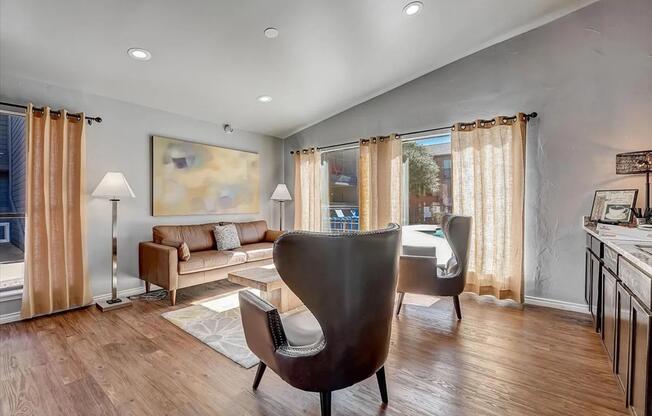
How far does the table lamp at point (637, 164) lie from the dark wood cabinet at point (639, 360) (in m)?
1.53

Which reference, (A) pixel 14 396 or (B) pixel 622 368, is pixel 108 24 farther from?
(B) pixel 622 368

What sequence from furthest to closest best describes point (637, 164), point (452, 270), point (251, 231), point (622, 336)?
point (251, 231), point (452, 270), point (637, 164), point (622, 336)

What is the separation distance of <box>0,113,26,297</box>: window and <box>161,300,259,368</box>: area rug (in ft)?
5.43

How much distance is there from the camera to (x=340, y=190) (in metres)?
5.20

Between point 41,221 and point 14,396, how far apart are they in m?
1.81

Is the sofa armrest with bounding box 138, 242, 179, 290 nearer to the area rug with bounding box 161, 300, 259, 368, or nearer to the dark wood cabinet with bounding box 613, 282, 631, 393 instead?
the area rug with bounding box 161, 300, 259, 368

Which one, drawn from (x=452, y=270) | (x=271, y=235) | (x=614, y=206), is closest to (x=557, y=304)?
(x=614, y=206)

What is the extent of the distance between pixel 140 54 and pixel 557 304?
15.8 feet

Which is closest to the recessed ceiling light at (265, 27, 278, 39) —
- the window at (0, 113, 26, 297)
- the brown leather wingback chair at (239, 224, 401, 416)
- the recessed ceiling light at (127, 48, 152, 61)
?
the recessed ceiling light at (127, 48, 152, 61)

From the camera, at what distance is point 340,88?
412 cm

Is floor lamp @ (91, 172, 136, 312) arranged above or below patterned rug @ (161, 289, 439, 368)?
above

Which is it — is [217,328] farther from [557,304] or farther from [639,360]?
[557,304]

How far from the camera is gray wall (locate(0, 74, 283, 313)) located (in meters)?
3.23

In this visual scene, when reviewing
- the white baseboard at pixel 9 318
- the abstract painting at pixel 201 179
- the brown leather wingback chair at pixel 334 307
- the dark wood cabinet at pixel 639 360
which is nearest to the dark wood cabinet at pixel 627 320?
the dark wood cabinet at pixel 639 360
